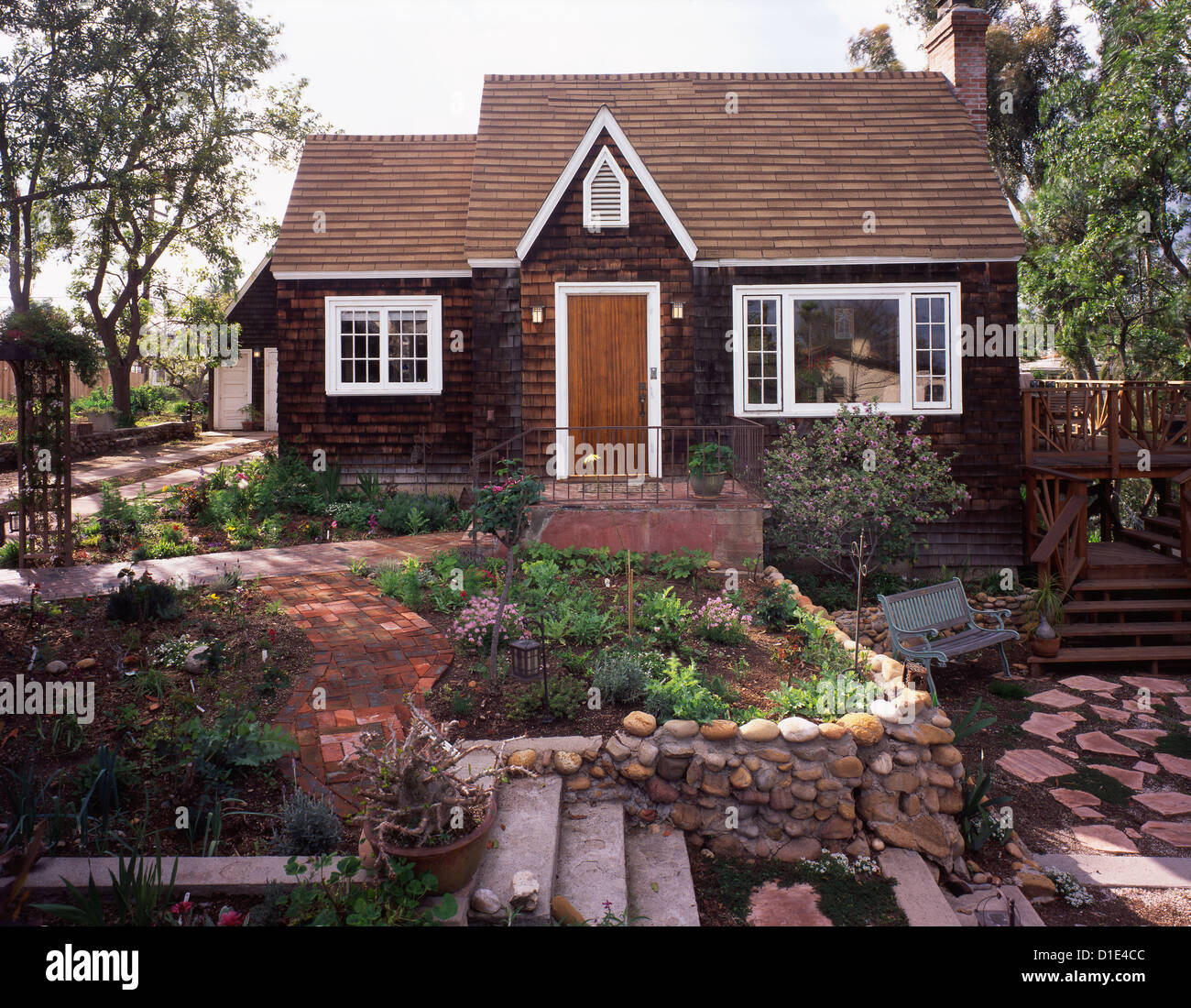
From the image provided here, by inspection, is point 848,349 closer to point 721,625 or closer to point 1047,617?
point 1047,617

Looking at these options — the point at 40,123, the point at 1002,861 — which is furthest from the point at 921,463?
the point at 40,123

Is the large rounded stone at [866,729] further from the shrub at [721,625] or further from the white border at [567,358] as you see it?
the white border at [567,358]

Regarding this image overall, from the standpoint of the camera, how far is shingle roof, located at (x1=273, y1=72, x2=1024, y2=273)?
12133 millimetres

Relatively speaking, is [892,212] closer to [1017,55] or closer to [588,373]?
[588,373]

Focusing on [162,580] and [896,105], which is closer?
[162,580]

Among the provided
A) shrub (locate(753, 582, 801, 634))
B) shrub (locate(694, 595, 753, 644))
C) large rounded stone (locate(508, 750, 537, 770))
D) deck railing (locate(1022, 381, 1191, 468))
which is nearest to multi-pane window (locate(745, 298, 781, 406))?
deck railing (locate(1022, 381, 1191, 468))

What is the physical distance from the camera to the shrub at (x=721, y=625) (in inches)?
287

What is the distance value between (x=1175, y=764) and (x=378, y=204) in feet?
41.7

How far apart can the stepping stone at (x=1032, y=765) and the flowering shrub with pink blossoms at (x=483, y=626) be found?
13.5 feet

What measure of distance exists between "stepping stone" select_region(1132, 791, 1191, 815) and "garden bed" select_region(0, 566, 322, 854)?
Result: 20.2 feet

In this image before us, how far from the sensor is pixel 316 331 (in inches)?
516

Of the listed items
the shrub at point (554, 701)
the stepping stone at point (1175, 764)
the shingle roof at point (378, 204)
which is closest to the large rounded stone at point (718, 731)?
the shrub at point (554, 701)

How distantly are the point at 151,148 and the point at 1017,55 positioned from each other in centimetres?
2400
